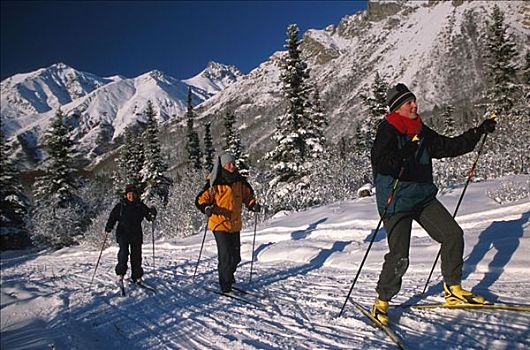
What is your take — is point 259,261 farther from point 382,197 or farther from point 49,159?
point 49,159

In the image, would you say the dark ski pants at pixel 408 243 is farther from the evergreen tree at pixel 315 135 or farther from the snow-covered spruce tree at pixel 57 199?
the snow-covered spruce tree at pixel 57 199

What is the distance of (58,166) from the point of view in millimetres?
32938

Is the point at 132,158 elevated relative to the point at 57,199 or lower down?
elevated

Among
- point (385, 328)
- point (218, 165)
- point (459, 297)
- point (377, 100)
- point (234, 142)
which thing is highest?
point (377, 100)

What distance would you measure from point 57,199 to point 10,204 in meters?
3.76

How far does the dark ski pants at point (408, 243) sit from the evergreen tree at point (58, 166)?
32763 millimetres

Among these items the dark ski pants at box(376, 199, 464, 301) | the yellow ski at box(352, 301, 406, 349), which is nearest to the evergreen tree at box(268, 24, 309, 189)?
the yellow ski at box(352, 301, 406, 349)

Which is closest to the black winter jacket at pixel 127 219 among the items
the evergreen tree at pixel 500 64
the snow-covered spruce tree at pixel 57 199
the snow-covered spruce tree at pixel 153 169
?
the snow-covered spruce tree at pixel 57 199

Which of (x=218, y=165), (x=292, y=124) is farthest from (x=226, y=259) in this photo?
(x=292, y=124)

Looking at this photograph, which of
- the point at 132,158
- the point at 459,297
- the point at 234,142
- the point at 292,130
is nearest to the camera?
the point at 459,297

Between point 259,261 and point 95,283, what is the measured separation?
3.84 meters

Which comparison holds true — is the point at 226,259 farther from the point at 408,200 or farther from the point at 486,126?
the point at 486,126

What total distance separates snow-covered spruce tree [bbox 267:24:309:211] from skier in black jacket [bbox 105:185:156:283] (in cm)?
1372

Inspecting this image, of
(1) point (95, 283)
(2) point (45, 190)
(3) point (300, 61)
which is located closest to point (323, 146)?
(3) point (300, 61)
